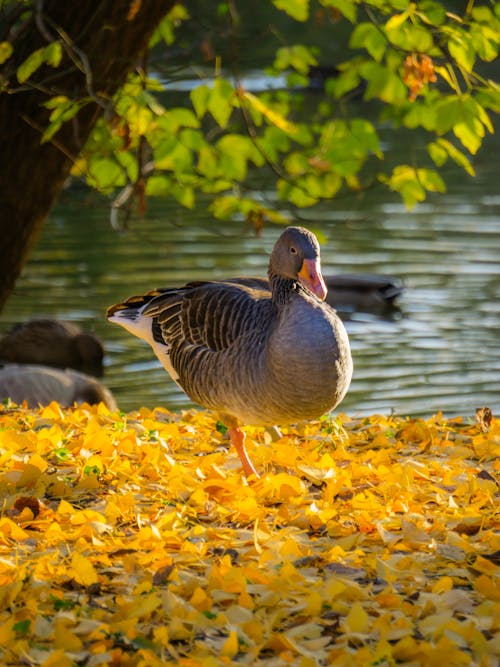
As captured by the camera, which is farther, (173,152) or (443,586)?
(173,152)

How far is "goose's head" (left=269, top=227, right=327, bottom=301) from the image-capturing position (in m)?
6.18

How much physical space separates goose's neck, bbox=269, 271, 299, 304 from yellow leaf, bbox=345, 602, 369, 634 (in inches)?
81.9

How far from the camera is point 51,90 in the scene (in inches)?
277

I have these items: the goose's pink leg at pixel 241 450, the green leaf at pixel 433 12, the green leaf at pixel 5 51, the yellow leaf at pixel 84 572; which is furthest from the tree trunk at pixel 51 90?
the yellow leaf at pixel 84 572

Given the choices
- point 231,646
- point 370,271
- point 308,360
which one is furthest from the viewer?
point 370,271

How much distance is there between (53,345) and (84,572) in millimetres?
9468

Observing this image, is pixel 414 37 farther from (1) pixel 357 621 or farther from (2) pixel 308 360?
(1) pixel 357 621

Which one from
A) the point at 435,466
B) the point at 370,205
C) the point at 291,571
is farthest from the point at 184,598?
the point at 370,205

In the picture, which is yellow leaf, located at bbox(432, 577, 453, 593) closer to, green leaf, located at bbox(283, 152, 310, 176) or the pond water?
green leaf, located at bbox(283, 152, 310, 176)

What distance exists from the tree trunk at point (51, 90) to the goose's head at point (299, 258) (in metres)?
1.49

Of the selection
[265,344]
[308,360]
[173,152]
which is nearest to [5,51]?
[173,152]

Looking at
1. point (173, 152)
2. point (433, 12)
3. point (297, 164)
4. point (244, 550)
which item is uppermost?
point (433, 12)

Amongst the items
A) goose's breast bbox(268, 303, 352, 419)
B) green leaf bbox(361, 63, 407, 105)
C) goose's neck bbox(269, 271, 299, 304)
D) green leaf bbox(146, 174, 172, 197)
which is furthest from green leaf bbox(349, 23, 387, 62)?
green leaf bbox(146, 174, 172, 197)

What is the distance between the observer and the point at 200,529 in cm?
542
